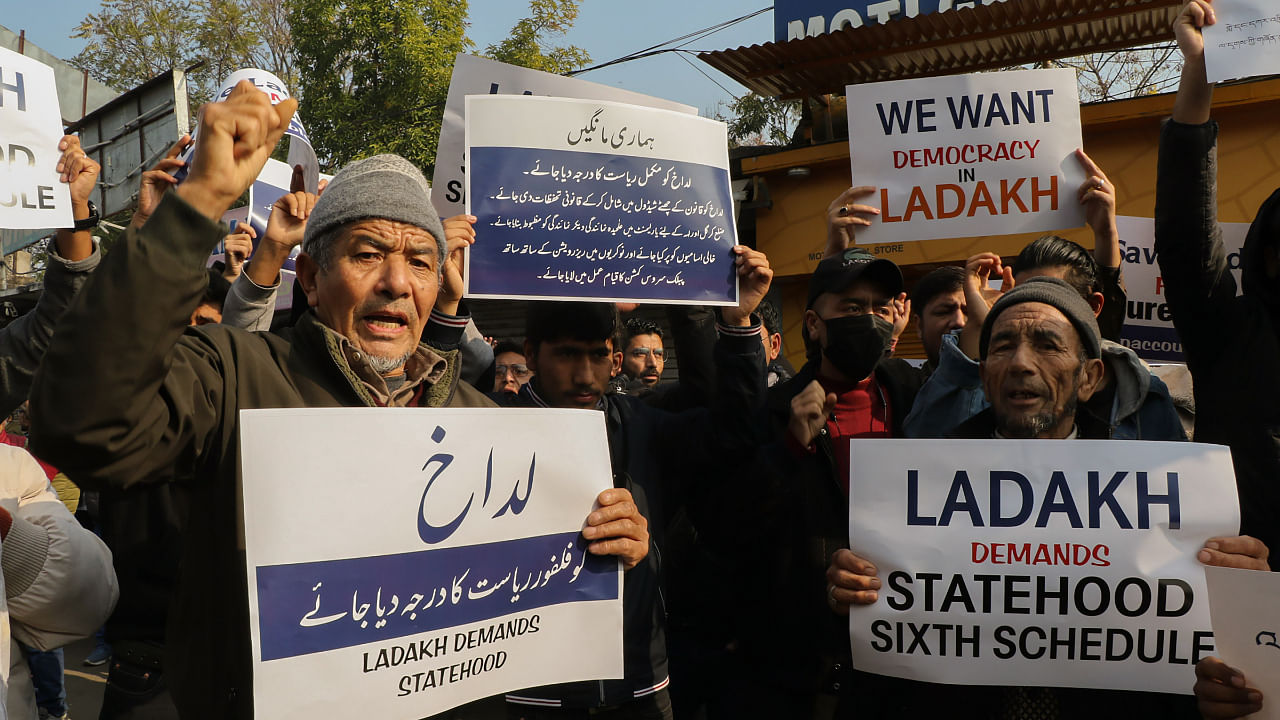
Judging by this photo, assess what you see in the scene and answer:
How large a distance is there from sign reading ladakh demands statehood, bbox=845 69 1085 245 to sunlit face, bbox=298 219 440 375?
199cm

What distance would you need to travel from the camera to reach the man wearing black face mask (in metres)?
2.78

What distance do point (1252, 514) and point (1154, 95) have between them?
853 centimetres

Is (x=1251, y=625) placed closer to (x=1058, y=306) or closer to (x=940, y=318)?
(x=1058, y=306)

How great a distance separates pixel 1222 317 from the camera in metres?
2.72

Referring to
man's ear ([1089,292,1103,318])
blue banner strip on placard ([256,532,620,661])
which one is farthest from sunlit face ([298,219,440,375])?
man's ear ([1089,292,1103,318])

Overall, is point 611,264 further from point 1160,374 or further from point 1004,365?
point 1160,374

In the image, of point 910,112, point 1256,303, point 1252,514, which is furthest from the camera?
point 910,112

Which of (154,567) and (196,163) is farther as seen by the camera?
(154,567)

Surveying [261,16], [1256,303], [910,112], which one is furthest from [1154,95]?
[261,16]

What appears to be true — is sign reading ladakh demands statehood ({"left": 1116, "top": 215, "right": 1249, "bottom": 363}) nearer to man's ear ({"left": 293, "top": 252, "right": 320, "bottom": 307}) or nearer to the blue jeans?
man's ear ({"left": 293, "top": 252, "right": 320, "bottom": 307})

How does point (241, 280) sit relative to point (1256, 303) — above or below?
above

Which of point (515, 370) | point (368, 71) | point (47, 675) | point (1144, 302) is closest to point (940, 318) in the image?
point (1144, 302)

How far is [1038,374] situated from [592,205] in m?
1.49

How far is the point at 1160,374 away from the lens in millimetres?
3338
